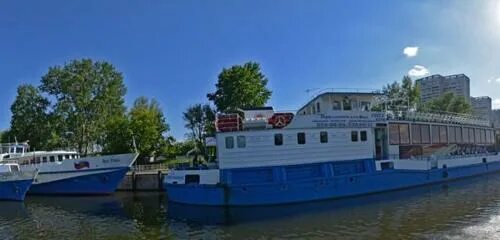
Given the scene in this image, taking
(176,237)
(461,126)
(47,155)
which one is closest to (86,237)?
(176,237)

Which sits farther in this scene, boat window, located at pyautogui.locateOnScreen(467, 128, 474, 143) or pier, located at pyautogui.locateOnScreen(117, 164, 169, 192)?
boat window, located at pyautogui.locateOnScreen(467, 128, 474, 143)

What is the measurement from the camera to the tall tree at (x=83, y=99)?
61719 millimetres

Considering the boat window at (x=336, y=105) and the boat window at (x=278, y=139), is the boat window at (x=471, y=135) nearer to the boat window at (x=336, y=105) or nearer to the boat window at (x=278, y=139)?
the boat window at (x=336, y=105)

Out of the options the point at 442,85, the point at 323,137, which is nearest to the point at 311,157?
the point at 323,137

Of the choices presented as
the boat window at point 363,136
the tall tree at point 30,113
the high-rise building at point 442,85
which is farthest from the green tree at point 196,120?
the high-rise building at point 442,85

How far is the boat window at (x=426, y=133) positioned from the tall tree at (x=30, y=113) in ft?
168

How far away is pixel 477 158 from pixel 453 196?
15.0m

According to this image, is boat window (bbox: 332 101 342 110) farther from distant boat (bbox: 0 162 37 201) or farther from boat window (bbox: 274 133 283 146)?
distant boat (bbox: 0 162 37 201)

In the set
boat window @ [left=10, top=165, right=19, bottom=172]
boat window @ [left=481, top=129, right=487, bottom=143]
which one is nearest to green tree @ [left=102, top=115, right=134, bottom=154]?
boat window @ [left=10, top=165, right=19, bottom=172]

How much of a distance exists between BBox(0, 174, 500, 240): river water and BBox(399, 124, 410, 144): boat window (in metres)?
4.01

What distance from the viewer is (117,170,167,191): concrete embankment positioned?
39.0 metres

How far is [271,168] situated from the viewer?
85.0 feet

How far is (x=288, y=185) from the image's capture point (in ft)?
83.7

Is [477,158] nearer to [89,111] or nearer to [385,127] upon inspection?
[385,127]
